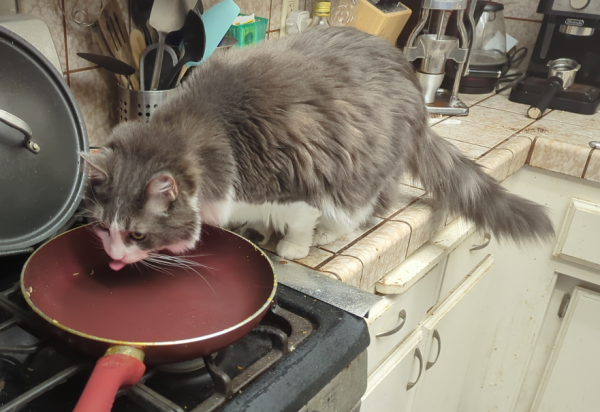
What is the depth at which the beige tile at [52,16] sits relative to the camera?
96cm

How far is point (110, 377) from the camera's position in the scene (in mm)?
498

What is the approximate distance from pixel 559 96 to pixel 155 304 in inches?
65.0

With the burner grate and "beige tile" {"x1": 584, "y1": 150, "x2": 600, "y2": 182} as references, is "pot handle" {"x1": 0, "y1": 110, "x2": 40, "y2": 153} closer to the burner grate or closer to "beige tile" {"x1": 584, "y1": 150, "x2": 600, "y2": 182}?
→ the burner grate

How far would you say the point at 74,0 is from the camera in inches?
40.3

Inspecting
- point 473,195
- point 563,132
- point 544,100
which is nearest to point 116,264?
point 473,195

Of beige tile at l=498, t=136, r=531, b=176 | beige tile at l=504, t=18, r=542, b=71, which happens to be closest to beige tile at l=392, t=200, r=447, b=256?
beige tile at l=498, t=136, r=531, b=176

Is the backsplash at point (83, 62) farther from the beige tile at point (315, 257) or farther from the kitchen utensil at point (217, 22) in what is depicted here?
the beige tile at point (315, 257)

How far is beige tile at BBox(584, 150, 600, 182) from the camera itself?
1486 mm

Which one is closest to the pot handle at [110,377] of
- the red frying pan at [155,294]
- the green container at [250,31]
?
the red frying pan at [155,294]

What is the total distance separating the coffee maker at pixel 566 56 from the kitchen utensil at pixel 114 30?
134 centimetres

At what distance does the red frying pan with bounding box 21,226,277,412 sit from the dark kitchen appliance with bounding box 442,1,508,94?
140 cm

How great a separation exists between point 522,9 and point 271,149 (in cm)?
166

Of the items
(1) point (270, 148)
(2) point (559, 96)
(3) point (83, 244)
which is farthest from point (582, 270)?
(3) point (83, 244)

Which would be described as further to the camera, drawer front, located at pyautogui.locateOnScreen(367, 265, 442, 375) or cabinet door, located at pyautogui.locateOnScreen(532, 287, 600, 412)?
cabinet door, located at pyautogui.locateOnScreen(532, 287, 600, 412)
